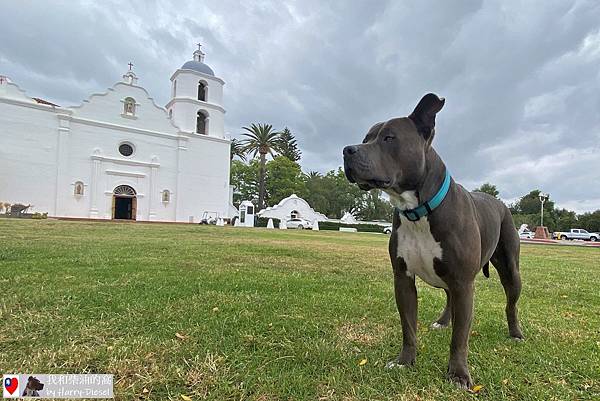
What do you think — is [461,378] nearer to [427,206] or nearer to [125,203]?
[427,206]

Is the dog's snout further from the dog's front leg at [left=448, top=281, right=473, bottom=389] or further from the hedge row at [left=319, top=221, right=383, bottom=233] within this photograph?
the hedge row at [left=319, top=221, right=383, bottom=233]

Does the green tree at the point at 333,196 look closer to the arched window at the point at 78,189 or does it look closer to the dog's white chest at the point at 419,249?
the arched window at the point at 78,189

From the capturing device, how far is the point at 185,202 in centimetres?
3416

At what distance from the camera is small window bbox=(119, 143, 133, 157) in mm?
32031

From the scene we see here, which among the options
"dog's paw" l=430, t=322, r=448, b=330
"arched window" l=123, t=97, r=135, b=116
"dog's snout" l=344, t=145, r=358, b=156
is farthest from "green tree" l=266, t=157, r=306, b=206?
"dog's snout" l=344, t=145, r=358, b=156

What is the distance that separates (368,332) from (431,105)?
1824mm

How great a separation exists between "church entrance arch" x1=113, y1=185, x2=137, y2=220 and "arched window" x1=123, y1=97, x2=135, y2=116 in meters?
6.52

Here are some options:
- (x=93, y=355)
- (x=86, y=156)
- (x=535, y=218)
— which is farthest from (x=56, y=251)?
(x=535, y=218)

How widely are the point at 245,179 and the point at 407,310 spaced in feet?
173

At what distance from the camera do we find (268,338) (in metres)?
2.71

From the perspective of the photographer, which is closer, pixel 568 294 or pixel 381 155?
pixel 381 155

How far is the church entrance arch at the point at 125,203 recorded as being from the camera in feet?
103

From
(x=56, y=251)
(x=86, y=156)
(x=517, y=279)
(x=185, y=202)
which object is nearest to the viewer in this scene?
(x=517, y=279)

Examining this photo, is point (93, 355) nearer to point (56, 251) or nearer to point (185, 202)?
point (56, 251)
